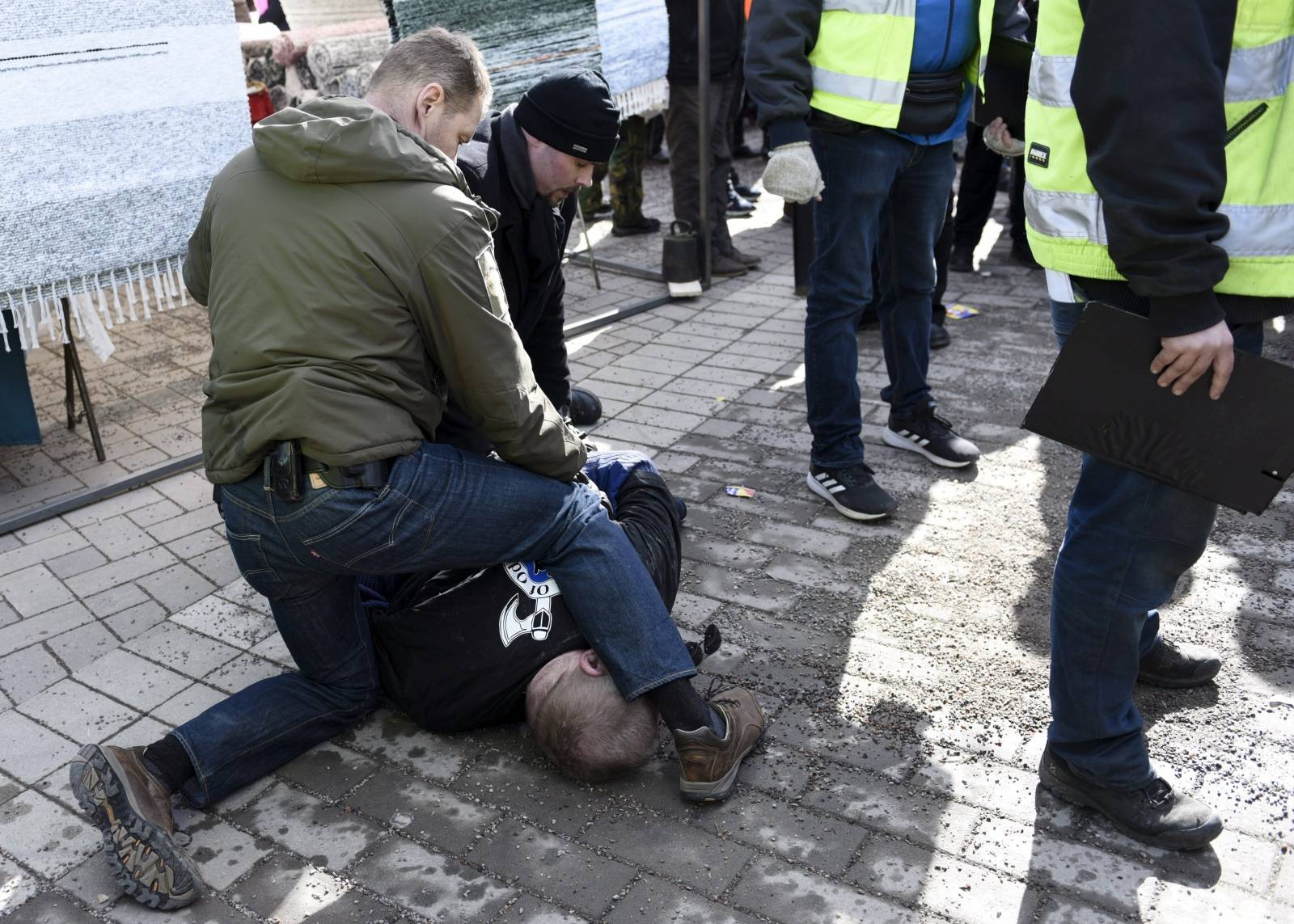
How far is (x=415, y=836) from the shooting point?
252 centimetres

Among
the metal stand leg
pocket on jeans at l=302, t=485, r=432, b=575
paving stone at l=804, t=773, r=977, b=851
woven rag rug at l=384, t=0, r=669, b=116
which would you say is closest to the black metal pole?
woven rag rug at l=384, t=0, r=669, b=116

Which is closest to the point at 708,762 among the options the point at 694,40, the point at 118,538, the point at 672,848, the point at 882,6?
the point at 672,848

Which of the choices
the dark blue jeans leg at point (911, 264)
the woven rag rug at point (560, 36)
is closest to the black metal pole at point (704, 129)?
the woven rag rug at point (560, 36)

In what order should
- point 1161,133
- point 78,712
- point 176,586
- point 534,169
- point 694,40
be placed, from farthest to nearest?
1. point 694,40
2. point 176,586
3. point 534,169
4. point 78,712
5. point 1161,133

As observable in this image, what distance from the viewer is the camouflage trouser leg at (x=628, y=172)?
7359 millimetres

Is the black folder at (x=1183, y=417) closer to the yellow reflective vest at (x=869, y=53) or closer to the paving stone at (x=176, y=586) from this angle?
the yellow reflective vest at (x=869, y=53)

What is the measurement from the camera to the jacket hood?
229 centimetres

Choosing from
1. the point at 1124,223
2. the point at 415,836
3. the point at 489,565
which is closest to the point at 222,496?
the point at 489,565

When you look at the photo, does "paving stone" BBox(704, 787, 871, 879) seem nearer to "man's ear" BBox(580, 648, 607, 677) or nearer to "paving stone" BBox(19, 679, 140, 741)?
"man's ear" BBox(580, 648, 607, 677)

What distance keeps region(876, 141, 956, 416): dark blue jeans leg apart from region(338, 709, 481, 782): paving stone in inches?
86.9

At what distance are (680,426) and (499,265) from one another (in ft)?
4.88

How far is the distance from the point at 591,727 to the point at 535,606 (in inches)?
12.8

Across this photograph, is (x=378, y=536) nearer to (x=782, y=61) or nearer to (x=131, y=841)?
(x=131, y=841)

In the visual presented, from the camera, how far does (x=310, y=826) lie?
8.45ft
